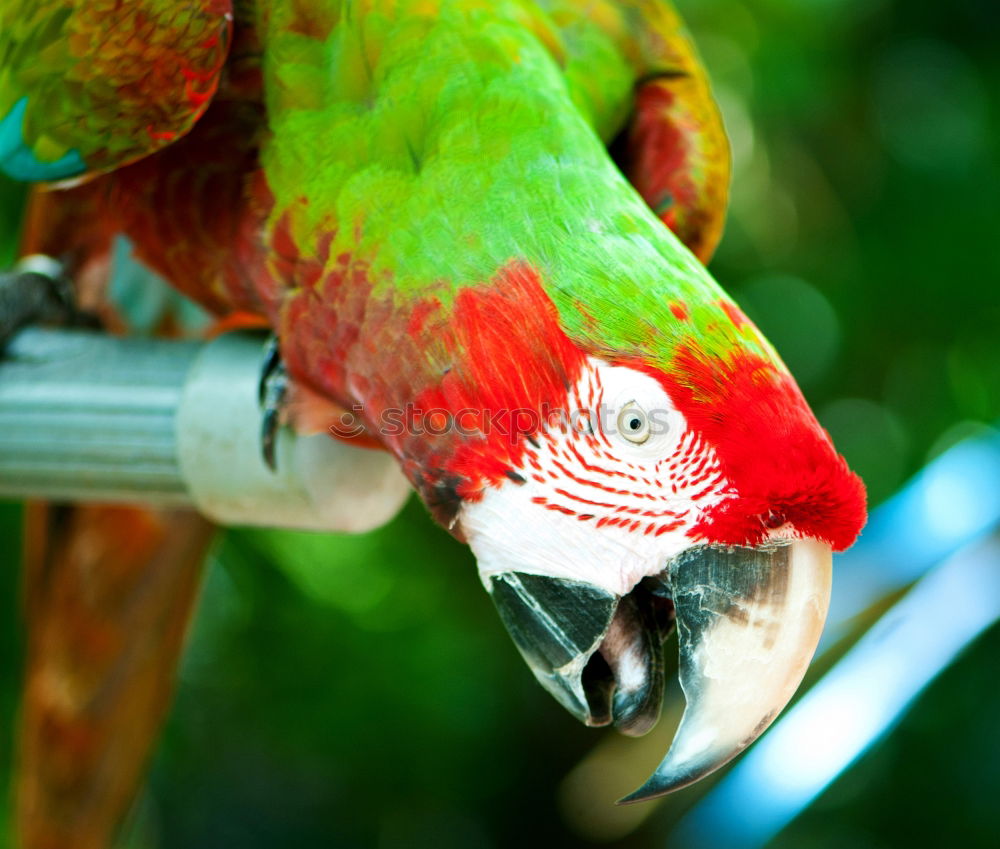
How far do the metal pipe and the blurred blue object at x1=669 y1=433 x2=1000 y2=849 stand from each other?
101 centimetres

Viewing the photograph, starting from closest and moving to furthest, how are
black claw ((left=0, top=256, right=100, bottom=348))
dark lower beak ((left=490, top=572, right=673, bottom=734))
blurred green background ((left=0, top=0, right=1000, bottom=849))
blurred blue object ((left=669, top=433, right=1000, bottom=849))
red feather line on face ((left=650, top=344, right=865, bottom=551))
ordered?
1. red feather line on face ((left=650, top=344, right=865, bottom=551))
2. dark lower beak ((left=490, top=572, right=673, bottom=734))
3. black claw ((left=0, top=256, right=100, bottom=348))
4. blurred blue object ((left=669, top=433, right=1000, bottom=849))
5. blurred green background ((left=0, top=0, right=1000, bottom=849))

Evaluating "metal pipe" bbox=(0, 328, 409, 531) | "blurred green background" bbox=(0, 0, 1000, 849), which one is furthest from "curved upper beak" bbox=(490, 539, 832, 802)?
"blurred green background" bbox=(0, 0, 1000, 849)

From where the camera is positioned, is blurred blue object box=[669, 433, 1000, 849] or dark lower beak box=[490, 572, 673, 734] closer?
dark lower beak box=[490, 572, 673, 734]

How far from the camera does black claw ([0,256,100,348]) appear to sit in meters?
1.60

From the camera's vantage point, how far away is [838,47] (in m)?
2.71

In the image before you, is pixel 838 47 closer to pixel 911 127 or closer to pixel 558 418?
pixel 911 127

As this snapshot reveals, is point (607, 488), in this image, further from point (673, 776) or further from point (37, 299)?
point (37, 299)

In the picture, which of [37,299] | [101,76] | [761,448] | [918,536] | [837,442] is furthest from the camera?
[837,442]

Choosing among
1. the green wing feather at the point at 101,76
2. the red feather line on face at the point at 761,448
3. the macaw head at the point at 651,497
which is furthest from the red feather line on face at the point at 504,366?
the green wing feather at the point at 101,76

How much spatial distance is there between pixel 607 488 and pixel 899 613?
55.1 inches

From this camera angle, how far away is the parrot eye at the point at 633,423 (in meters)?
0.94

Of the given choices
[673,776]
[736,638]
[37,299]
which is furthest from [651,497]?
[37,299]

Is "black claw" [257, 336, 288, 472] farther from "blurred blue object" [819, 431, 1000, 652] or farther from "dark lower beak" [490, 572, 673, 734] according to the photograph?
"blurred blue object" [819, 431, 1000, 652]

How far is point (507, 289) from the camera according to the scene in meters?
1.00
